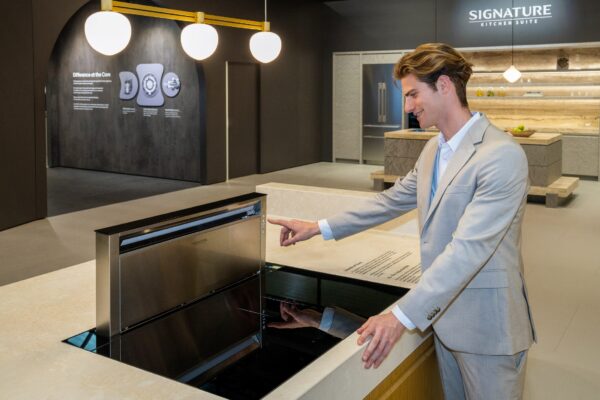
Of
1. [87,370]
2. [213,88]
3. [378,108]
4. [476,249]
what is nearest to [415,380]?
[476,249]

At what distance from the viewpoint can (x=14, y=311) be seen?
2131mm

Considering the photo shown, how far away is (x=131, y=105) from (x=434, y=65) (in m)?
11.2

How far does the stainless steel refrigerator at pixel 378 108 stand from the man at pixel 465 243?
11633 millimetres

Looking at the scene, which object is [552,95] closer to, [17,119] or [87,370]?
[17,119]

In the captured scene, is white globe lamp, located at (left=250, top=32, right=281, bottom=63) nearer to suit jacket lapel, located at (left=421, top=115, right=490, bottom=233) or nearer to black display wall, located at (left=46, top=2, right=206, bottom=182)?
suit jacket lapel, located at (left=421, top=115, right=490, bottom=233)

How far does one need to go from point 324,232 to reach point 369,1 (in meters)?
12.0

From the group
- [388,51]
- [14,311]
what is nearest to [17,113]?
[14,311]

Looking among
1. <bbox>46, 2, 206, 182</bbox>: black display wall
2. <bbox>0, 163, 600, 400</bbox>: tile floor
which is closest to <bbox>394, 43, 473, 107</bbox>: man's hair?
<bbox>0, 163, 600, 400</bbox>: tile floor

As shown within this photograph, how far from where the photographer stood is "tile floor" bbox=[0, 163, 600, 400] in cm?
385

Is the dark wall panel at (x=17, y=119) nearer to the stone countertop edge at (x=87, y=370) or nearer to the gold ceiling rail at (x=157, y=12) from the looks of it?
the gold ceiling rail at (x=157, y=12)

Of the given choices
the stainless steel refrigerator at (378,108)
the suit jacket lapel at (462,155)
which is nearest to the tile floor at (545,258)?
the suit jacket lapel at (462,155)

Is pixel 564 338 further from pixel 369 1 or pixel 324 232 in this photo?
pixel 369 1

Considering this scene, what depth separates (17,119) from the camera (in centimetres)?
778

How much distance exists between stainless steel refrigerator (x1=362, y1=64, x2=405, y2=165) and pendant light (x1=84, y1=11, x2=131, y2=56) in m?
10.4
